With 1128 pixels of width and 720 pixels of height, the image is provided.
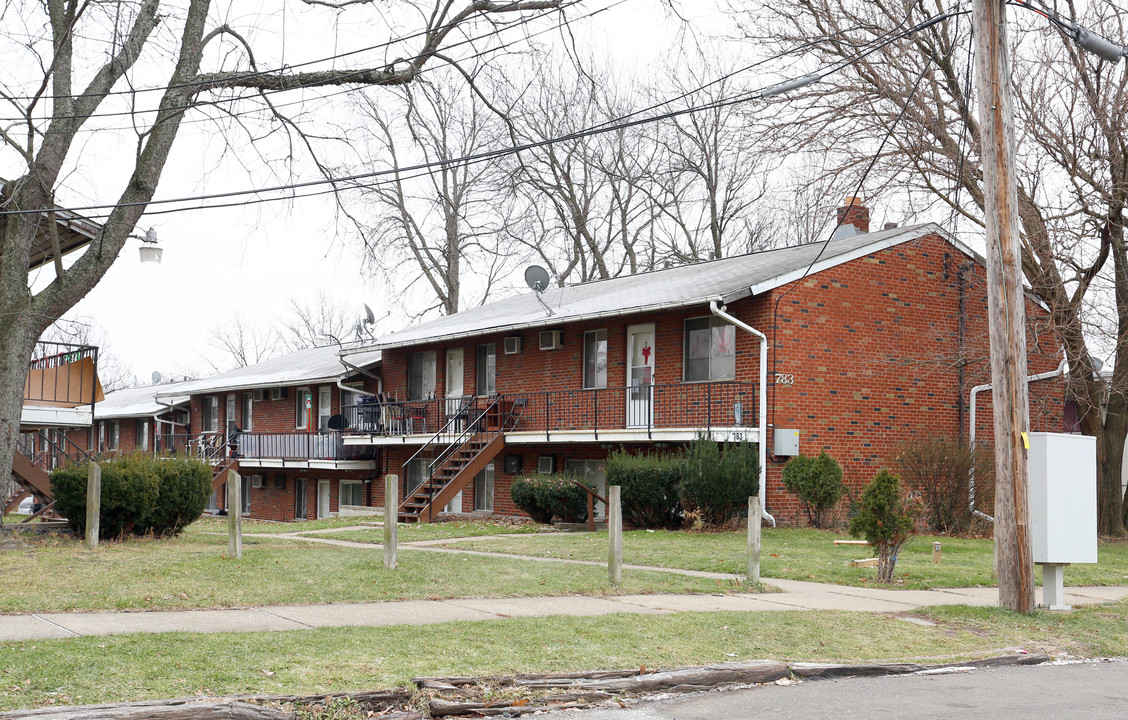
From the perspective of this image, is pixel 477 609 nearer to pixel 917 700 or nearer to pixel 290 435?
pixel 917 700

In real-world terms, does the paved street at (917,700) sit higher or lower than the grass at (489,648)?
lower

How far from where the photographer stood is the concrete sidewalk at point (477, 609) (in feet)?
29.1

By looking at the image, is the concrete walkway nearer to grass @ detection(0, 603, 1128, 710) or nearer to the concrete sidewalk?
the concrete sidewalk

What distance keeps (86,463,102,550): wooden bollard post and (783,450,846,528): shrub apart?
1186 cm

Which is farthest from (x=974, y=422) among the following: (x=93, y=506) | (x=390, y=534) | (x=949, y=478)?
(x=93, y=506)

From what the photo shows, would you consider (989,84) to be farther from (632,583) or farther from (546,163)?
(546,163)

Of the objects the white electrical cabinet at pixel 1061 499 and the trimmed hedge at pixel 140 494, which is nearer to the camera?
the white electrical cabinet at pixel 1061 499

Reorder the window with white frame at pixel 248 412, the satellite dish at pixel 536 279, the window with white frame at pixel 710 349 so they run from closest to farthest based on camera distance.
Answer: the window with white frame at pixel 710 349
the satellite dish at pixel 536 279
the window with white frame at pixel 248 412

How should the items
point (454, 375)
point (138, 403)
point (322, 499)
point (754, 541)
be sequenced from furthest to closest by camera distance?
point (138, 403), point (322, 499), point (454, 375), point (754, 541)

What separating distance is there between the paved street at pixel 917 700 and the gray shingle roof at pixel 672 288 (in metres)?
12.9

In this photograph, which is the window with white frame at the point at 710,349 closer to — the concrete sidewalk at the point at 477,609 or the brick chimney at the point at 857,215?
the brick chimney at the point at 857,215

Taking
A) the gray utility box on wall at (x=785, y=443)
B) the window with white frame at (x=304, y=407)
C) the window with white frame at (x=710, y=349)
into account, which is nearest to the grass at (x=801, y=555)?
the gray utility box on wall at (x=785, y=443)

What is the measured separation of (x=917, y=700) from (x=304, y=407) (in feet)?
104

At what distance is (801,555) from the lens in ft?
53.1
